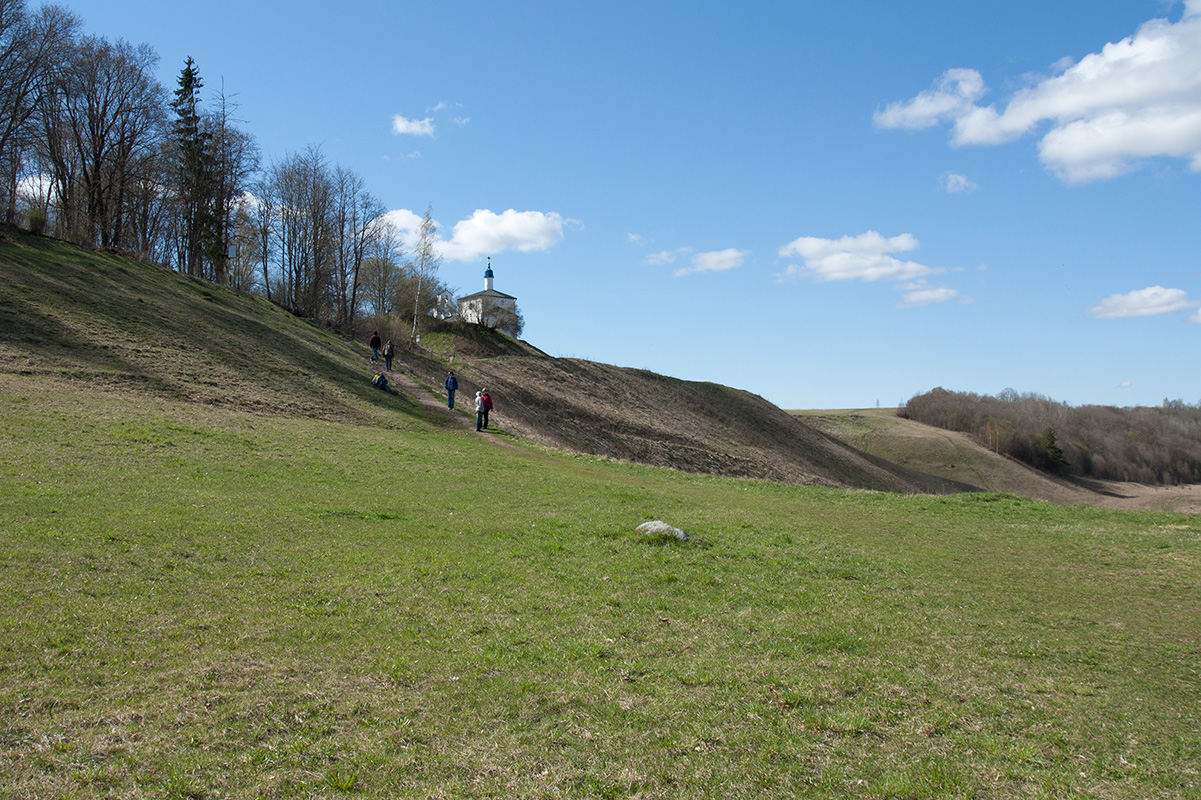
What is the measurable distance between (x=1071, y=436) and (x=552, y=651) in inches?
4495

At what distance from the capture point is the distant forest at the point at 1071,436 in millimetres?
87250

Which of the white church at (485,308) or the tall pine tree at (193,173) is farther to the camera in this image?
the white church at (485,308)

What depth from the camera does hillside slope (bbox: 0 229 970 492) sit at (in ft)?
93.8

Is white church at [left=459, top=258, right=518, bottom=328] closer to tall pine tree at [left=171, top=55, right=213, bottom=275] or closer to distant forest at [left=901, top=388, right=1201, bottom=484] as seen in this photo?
tall pine tree at [left=171, top=55, right=213, bottom=275]

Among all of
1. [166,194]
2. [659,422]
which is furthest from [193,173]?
[659,422]

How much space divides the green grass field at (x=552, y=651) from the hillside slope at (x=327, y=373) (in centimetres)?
1368

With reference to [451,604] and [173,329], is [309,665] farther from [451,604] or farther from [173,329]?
[173,329]

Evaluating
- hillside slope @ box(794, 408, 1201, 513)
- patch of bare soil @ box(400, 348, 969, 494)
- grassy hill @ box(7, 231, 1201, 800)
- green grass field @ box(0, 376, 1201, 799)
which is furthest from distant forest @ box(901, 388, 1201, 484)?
green grass field @ box(0, 376, 1201, 799)

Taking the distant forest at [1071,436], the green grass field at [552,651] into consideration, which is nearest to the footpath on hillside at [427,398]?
the green grass field at [552,651]

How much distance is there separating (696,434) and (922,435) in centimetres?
4114

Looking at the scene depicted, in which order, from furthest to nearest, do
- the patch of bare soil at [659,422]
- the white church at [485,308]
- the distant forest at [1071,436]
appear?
the distant forest at [1071,436] → the white church at [485,308] → the patch of bare soil at [659,422]

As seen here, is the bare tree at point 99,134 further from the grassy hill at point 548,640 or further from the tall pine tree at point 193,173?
the grassy hill at point 548,640

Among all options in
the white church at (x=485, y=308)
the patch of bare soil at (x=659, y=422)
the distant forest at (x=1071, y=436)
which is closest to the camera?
the patch of bare soil at (x=659, y=422)

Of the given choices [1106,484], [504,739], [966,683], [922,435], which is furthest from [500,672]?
[1106,484]
